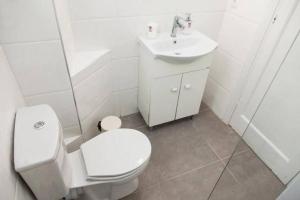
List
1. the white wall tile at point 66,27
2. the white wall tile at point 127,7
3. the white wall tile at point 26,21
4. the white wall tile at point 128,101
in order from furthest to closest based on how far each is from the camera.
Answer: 1. the white wall tile at point 128,101
2. the white wall tile at point 127,7
3. the white wall tile at point 66,27
4. the white wall tile at point 26,21

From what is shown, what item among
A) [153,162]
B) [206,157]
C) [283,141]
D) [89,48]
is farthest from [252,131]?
[89,48]

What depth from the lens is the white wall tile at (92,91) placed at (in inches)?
55.8

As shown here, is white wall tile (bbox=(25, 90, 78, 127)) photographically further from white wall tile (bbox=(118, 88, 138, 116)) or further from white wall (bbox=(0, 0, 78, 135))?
white wall tile (bbox=(118, 88, 138, 116))

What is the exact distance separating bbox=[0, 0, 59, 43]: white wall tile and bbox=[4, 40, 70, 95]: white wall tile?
0.04 metres

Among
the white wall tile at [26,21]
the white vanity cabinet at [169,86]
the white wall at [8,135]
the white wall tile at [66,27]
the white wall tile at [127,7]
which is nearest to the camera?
the white wall at [8,135]

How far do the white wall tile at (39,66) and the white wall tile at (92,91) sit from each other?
0.14 m

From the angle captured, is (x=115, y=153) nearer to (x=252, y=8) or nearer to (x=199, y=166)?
(x=199, y=166)

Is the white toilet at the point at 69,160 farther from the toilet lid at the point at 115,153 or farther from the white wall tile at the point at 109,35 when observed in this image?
the white wall tile at the point at 109,35

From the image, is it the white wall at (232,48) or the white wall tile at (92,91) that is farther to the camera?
the white wall at (232,48)

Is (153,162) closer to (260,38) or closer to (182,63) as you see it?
(182,63)

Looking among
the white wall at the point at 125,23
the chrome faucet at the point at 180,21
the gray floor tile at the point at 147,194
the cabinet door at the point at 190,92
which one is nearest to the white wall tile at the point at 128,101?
the white wall at the point at 125,23

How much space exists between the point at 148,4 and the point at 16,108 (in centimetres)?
114

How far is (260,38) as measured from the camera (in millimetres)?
1556

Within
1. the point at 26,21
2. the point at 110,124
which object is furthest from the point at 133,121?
the point at 26,21
